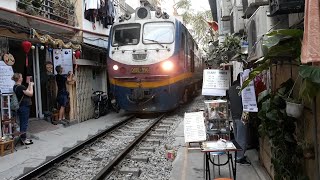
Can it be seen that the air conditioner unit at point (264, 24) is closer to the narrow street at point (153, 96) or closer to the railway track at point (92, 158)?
the narrow street at point (153, 96)

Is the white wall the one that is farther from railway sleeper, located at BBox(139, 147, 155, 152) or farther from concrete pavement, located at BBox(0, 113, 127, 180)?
railway sleeper, located at BBox(139, 147, 155, 152)

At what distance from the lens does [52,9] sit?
40.8 feet

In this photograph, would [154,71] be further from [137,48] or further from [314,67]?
[314,67]

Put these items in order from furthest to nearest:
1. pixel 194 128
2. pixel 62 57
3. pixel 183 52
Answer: pixel 183 52 < pixel 62 57 < pixel 194 128

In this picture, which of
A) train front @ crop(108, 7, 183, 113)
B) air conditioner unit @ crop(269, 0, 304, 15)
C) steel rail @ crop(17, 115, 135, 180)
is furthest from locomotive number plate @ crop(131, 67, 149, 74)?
air conditioner unit @ crop(269, 0, 304, 15)

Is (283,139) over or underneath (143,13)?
underneath

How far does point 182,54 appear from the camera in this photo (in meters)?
12.9

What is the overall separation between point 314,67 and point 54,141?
24.8 ft

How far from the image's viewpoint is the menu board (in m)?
8.25

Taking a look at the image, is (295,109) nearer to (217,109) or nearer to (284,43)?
(284,43)

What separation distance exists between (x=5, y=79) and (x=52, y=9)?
15.8ft

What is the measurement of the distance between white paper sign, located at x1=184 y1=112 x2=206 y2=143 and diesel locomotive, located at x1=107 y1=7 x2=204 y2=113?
21.4 ft

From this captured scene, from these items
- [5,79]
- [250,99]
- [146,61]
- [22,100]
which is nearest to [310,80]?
[250,99]

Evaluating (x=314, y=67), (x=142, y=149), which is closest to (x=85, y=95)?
(x=142, y=149)
